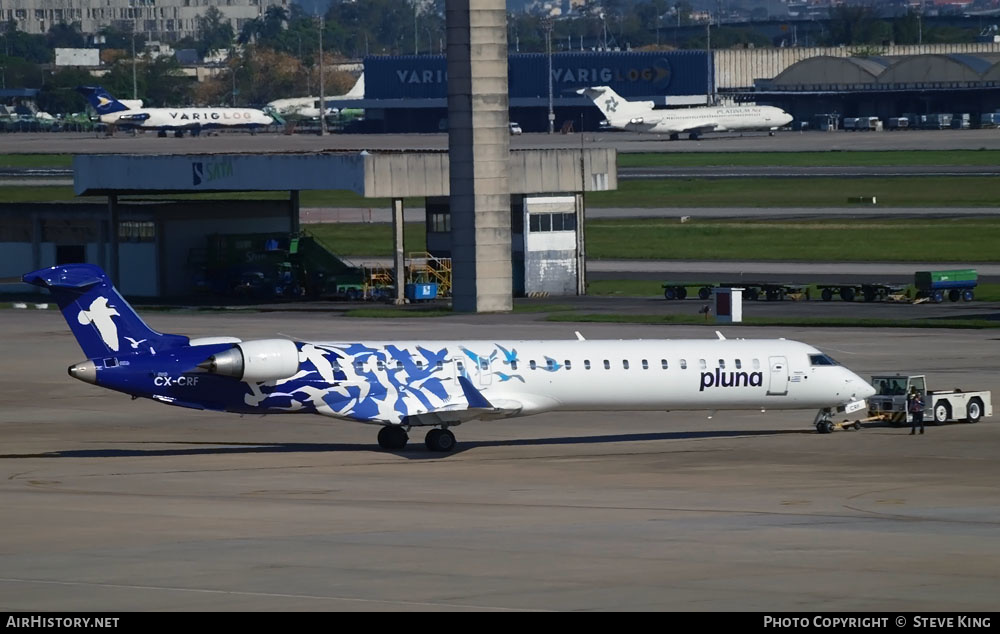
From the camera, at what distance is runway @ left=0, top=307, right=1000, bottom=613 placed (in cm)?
2484

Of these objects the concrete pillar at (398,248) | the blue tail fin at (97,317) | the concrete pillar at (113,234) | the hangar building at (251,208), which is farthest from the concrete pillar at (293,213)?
the blue tail fin at (97,317)

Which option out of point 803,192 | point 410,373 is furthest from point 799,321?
point 803,192

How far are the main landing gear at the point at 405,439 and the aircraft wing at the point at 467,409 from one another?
2.96 feet

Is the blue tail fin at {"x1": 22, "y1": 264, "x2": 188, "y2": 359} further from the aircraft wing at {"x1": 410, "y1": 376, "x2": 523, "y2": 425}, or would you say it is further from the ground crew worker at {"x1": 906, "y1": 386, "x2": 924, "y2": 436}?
the ground crew worker at {"x1": 906, "y1": 386, "x2": 924, "y2": 436}

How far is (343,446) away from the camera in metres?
47.1

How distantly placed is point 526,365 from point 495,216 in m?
42.5

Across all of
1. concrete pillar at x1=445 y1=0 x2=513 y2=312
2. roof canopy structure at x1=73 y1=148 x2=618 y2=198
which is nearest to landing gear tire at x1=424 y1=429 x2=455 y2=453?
concrete pillar at x1=445 y1=0 x2=513 y2=312

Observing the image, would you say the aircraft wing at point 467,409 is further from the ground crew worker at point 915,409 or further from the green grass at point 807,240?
the green grass at point 807,240

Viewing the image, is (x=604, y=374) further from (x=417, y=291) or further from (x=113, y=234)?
(x=113, y=234)

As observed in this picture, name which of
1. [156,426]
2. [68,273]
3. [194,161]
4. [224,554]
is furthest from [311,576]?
[194,161]

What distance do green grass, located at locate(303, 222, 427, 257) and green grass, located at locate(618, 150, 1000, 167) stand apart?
5210 centimetres

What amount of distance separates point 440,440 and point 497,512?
10046 mm

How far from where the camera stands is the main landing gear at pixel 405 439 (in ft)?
146

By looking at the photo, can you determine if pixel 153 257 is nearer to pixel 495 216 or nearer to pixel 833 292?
pixel 495 216
